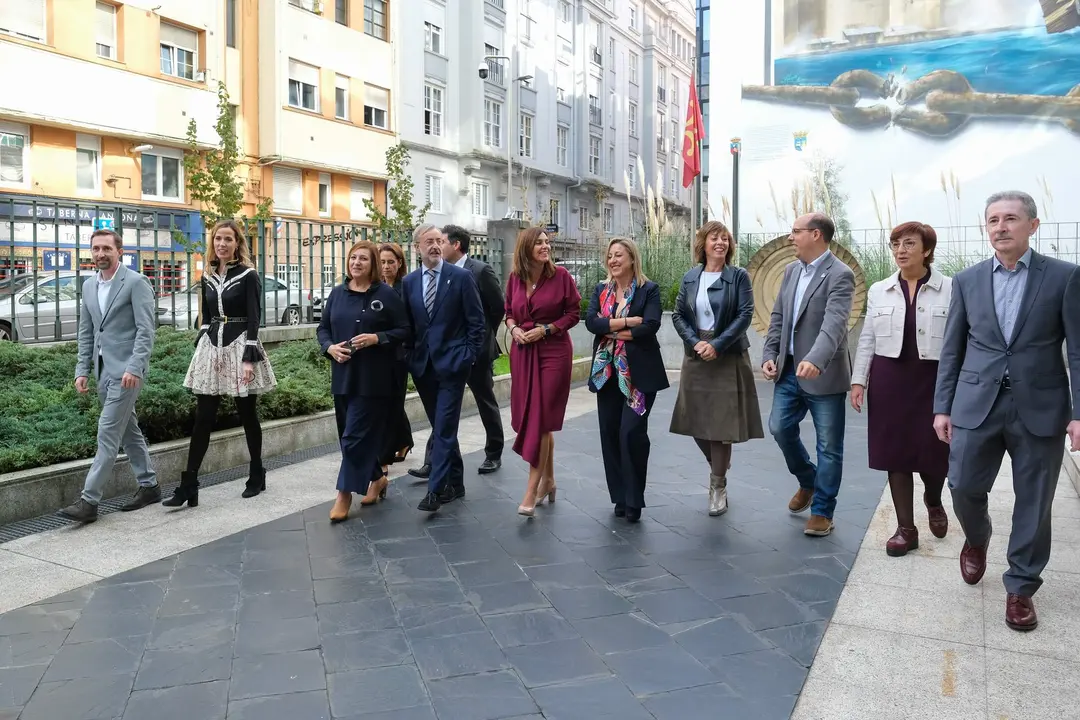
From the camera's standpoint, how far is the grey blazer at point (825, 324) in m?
5.28

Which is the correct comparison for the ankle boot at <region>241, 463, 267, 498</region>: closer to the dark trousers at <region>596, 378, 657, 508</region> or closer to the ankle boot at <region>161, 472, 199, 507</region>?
the ankle boot at <region>161, 472, 199, 507</region>

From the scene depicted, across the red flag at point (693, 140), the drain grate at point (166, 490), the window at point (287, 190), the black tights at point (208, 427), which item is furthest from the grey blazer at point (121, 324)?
the window at point (287, 190)

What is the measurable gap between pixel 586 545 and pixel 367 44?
1187 inches

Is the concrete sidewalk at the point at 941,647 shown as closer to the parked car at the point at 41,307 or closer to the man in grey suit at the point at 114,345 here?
the man in grey suit at the point at 114,345

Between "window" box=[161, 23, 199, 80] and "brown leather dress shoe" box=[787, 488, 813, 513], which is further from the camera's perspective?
"window" box=[161, 23, 199, 80]

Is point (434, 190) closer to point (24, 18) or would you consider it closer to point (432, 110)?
→ point (432, 110)

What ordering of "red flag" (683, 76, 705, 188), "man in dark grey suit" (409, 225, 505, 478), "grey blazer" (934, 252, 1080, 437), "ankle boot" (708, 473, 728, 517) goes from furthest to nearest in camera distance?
"red flag" (683, 76, 705, 188)
"man in dark grey suit" (409, 225, 505, 478)
"ankle boot" (708, 473, 728, 517)
"grey blazer" (934, 252, 1080, 437)

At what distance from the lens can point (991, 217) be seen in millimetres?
3984

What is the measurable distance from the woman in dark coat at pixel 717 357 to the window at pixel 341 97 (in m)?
27.4

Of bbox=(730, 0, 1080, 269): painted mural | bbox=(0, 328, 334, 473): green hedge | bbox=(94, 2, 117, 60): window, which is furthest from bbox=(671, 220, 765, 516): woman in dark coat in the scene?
bbox=(94, 2, 117, 60): window

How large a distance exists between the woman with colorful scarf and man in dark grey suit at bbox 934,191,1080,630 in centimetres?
202

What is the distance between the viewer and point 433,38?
35312 mm

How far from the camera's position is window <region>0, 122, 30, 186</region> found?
22.1m

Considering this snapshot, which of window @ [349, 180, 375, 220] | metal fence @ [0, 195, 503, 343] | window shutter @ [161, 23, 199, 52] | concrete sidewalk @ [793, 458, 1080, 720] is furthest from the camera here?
window @ [349, 180, 375, 220]
